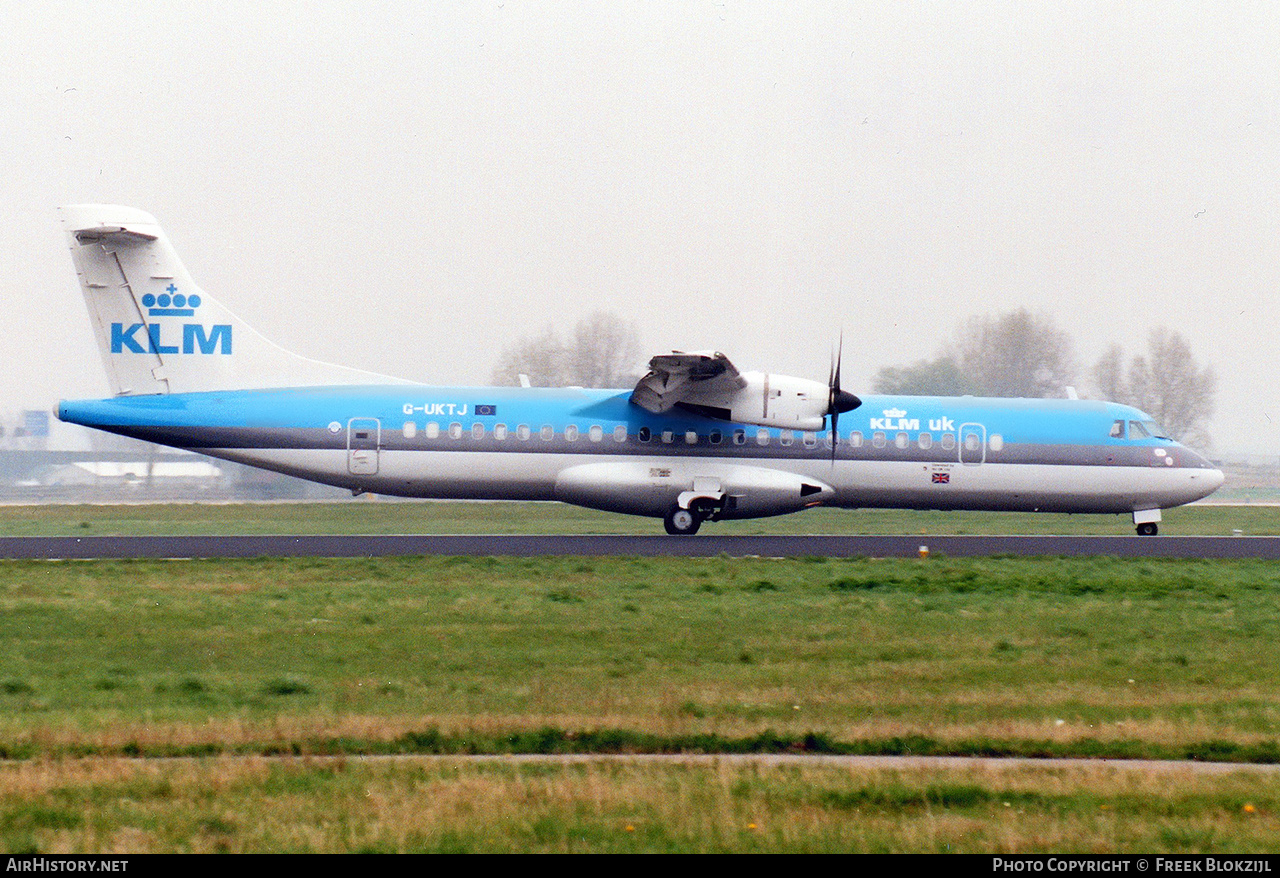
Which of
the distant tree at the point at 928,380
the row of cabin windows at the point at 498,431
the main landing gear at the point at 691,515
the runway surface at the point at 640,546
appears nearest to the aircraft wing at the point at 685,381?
the row of cabin windows at the point at 498,431

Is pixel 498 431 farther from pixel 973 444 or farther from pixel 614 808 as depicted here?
pixel 614 808

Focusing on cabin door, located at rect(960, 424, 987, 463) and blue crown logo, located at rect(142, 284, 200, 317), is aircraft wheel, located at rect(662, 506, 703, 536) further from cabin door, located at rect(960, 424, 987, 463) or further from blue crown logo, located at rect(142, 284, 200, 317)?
blue crown logo, located at rect(142, 284, 200, 317)

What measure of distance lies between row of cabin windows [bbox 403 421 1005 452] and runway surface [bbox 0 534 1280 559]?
241 centimetres

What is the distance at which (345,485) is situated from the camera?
3127 cm

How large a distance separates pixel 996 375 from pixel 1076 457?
1771 inches

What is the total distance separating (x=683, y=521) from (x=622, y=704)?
19515 millimetres

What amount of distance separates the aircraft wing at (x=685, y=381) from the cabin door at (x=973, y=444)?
6029mm

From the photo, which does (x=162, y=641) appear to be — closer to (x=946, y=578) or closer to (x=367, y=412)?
(x=946, y=578)

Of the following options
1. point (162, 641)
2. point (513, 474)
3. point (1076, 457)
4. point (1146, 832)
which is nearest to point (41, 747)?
point (162, 641)

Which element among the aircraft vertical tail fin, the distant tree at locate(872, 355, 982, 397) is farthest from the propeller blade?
the distant tree at locate(872, 355, 982, 397)

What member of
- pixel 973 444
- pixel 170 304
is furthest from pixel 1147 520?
pixel 170 304

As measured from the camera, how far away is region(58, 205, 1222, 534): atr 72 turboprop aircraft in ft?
99.5

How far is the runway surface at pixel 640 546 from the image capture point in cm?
2675

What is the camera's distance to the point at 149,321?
3088 cm
